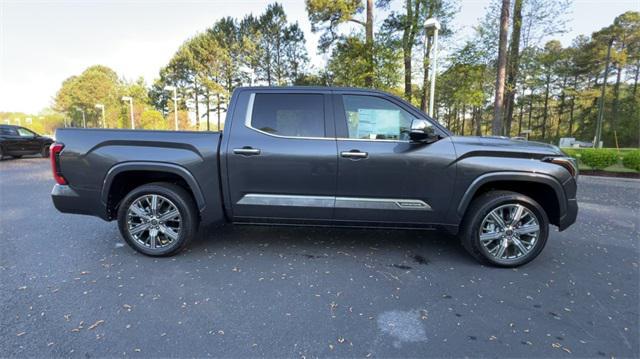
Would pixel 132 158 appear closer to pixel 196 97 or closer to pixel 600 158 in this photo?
pixel 600 158

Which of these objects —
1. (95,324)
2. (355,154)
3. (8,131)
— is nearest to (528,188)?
(355,154)

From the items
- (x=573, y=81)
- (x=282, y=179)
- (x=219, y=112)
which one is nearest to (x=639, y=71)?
(x=573, y=81)

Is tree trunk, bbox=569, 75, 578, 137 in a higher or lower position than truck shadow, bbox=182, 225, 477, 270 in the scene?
higher

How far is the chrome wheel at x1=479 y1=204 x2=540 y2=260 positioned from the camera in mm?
3205

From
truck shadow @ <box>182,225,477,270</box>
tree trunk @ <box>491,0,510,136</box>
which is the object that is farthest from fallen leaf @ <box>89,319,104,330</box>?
tree trunk @ <box>491,0,510,136</box>

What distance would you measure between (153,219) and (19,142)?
15.0 m

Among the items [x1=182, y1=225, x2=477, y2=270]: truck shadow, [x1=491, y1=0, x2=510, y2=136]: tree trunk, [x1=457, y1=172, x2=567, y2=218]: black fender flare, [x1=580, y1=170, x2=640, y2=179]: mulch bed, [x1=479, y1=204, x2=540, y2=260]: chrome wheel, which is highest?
[x1=491, y1=0, x2=510, y2=136]: tree trunk

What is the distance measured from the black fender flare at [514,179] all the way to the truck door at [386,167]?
0.18 meters

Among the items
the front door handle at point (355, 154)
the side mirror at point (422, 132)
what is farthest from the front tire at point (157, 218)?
the side mirror at point (422, 132)

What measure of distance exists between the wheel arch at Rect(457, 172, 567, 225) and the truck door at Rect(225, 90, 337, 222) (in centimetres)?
144

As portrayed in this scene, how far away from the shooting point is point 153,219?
11.0 feet

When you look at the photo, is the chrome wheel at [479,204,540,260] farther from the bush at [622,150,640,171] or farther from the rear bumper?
the bush at [622,150,640,171]

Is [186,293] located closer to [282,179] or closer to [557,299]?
[282,179]

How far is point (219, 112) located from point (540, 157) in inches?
1458
